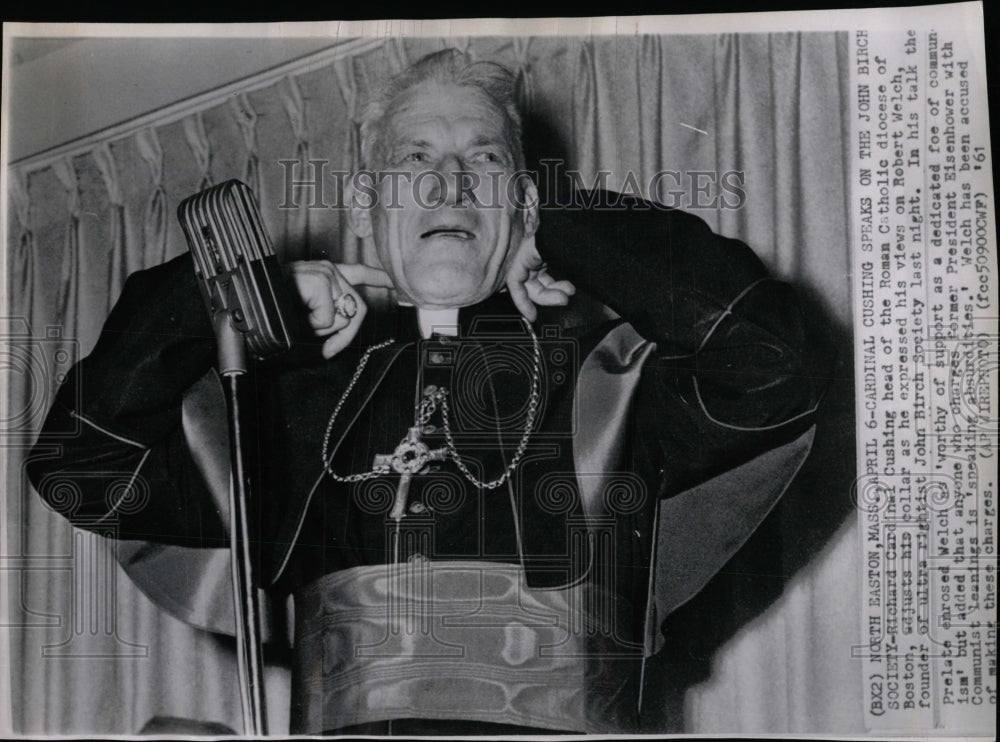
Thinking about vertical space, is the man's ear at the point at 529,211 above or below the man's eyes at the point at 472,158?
below

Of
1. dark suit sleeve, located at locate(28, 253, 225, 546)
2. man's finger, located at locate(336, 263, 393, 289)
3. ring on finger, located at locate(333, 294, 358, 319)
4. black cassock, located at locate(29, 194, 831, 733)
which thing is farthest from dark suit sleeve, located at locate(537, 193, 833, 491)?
dark suit sleeve, located at locate(28, 253, 225, 546)

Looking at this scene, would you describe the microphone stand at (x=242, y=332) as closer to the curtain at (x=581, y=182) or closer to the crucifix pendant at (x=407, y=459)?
the curtain at (x=581, y=182)

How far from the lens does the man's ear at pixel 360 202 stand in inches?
102

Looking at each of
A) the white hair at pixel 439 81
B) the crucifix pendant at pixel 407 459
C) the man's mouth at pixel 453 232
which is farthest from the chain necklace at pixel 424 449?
the white hair at pixel 439 81

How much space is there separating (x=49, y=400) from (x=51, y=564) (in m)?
0.45

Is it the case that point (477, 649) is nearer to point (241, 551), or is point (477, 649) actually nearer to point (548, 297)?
point (241, 551)

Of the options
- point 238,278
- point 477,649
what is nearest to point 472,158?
point 238,278

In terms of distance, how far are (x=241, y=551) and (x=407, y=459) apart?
1.68 ft

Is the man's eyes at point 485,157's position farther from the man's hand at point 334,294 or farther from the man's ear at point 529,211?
the man's hand at point 334,294

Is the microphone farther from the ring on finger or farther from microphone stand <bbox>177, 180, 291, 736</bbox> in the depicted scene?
the ring on finger

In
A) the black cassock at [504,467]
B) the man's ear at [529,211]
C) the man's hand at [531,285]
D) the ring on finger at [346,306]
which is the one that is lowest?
the black cassock at [504,467]

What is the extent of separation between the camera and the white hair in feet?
8.49

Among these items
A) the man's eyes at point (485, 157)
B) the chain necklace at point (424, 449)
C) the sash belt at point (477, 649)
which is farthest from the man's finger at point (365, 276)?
the sash belt at point (477, 649)

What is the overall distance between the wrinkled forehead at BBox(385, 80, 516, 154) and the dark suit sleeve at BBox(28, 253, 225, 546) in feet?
2.35
